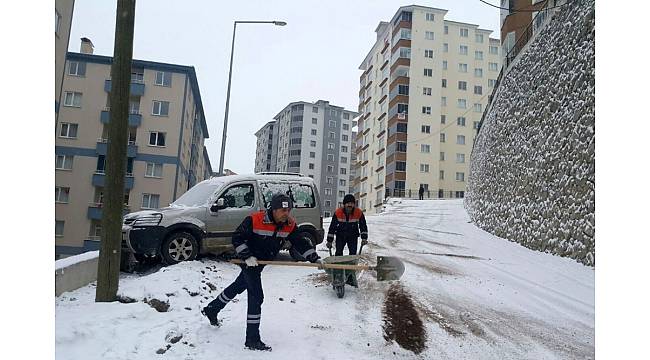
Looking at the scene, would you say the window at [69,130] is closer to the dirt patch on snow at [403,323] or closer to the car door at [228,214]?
the car door at [228,214]

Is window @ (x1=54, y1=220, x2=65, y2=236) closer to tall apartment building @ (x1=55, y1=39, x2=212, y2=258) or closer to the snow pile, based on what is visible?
tall apartment building @ (x1=55, y1=39, x2=212, y2=258)

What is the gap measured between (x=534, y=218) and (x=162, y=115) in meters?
33.3

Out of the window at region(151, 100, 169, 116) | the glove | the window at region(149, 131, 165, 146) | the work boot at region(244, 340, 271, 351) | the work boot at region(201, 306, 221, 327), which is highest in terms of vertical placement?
the window at region(151, 100, 169, 116)

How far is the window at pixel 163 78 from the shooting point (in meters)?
40.9

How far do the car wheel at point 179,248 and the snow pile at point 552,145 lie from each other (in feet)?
28.8

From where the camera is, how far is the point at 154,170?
39438 millimetres

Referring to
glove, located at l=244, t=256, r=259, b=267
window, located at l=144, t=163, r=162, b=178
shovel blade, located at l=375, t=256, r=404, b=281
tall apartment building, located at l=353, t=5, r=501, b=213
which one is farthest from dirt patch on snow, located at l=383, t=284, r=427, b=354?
tall apartment building, located at l=353, t=5, r=501, b=213

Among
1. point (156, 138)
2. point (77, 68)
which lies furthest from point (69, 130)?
point (156, 138)

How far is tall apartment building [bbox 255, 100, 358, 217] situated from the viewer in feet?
325

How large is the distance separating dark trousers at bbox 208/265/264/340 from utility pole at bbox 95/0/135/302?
160cm

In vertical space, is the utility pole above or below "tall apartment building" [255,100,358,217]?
below

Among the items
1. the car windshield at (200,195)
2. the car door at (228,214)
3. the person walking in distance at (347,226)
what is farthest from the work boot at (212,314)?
the car windshield at (200,195)

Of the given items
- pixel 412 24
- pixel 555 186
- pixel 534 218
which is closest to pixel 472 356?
pixel 555 186

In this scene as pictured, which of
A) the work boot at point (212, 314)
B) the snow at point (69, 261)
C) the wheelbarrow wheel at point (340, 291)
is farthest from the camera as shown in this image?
the wheelbarrow wheel at point (340, 291)
